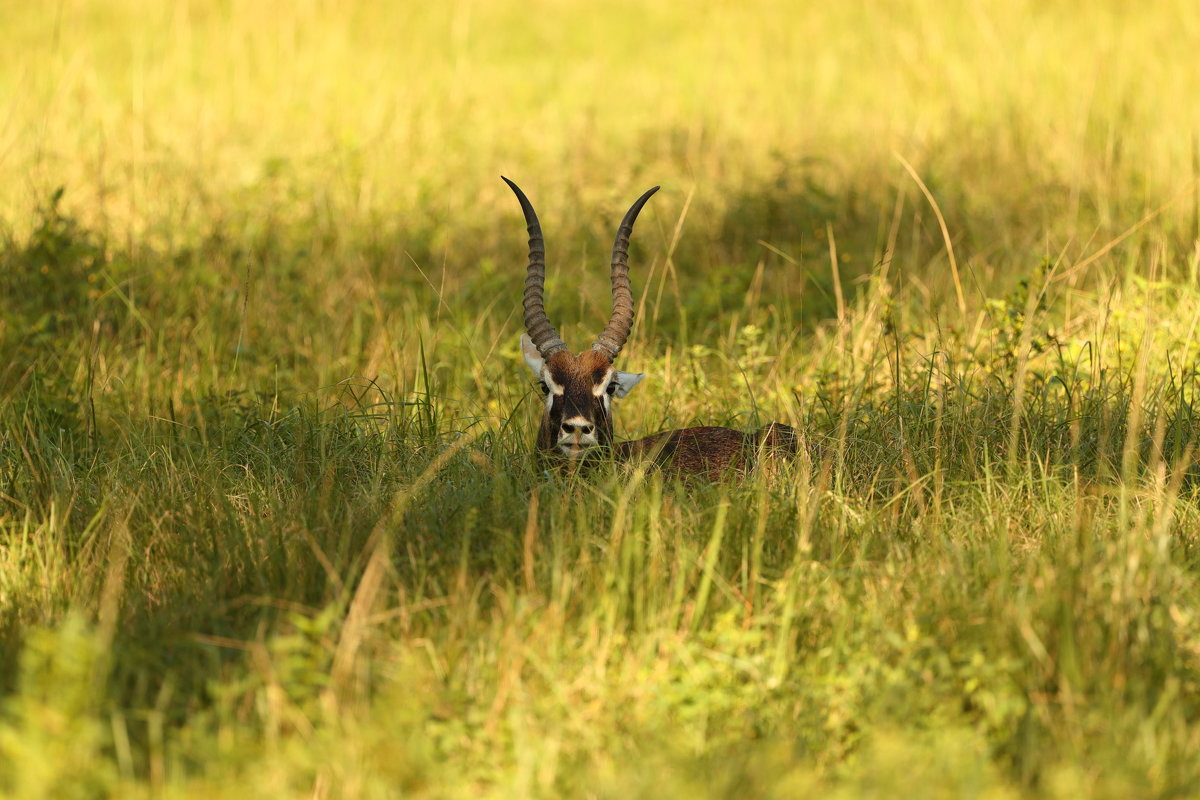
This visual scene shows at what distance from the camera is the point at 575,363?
5.34 metres

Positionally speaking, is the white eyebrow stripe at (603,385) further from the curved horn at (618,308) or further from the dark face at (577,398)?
the curved horn at (618,308)

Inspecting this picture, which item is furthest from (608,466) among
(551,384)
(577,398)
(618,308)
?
(618,308)

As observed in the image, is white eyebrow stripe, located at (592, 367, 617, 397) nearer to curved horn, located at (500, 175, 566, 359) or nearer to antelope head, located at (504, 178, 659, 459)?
antelope head, located at (504, 178, 659, 459)

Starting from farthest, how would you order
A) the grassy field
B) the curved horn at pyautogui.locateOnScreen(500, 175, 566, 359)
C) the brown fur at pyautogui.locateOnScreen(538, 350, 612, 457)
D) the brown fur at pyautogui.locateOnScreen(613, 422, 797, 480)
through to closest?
1. the curved horn at pyautogui.locateOnScreen(500, 175, 566, 359)
2. the brown fur at pyautogui.locateOnScreen(538, 350, 612, 457)
3. the brown fur at pyautogui.locateOnScreen(613, 422, 797, 480)
4. the grassy field

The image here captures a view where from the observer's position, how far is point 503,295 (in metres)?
7.38

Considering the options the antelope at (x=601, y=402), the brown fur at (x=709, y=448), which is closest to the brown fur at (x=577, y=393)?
the antelope at (x=601, y=402)

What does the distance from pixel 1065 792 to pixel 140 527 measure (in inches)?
112

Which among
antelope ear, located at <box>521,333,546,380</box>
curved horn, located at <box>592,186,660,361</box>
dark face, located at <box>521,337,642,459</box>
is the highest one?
curved horn, located at <box>592,186,660,361</box>

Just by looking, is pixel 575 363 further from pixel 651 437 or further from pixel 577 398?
pixel 651 437

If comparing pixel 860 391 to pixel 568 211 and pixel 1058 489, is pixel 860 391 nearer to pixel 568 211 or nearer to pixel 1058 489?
pixel 1058 489

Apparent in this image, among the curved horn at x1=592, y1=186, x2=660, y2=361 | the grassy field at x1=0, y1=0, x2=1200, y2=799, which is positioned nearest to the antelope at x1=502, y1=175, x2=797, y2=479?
the curved horn at x1=592, y1=186, x2=660, y2=361

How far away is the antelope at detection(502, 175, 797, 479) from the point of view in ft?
16.5

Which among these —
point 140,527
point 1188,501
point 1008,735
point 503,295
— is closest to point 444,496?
point 140,527

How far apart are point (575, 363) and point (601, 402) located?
189mm
